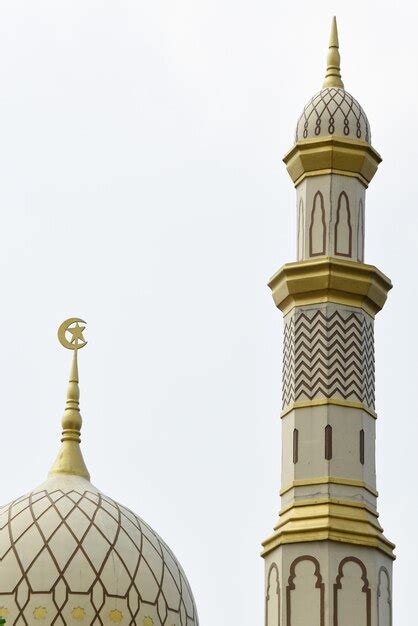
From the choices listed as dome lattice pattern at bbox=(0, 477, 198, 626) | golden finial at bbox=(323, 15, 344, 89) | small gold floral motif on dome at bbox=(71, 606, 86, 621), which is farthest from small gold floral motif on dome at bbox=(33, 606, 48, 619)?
golden finial at bbox=(323, 15, 344, 89)

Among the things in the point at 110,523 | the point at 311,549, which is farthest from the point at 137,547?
the point at 311,549

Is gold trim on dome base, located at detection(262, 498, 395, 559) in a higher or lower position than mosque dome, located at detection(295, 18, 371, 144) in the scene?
→ lower

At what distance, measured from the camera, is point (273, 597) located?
16500 millimetres

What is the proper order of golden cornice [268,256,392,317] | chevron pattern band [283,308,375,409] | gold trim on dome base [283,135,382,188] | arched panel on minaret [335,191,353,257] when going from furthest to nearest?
gold trim on dome base [283,135,382,188]
arched panel on minaret [335,191,353,257]
golden cornice [268,256,392,317]
chevron pattern band [283,308,375,409]

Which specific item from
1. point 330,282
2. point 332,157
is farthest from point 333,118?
point 330,282

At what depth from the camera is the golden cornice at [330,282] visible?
56.2 ft

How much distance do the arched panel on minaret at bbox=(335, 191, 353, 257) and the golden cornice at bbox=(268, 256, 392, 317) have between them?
16 cm

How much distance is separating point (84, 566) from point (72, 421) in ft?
7.04

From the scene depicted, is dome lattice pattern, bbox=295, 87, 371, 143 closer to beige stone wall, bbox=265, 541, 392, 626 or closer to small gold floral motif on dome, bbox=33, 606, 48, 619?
beige stone wall, bbox=265, 541, 392, 626

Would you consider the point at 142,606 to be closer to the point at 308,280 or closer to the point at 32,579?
the point at 32,579

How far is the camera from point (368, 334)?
680 inches

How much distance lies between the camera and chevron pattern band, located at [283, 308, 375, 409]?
16.9 metres

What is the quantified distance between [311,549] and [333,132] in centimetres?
335

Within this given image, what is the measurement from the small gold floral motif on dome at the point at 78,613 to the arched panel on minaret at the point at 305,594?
7.46ft
